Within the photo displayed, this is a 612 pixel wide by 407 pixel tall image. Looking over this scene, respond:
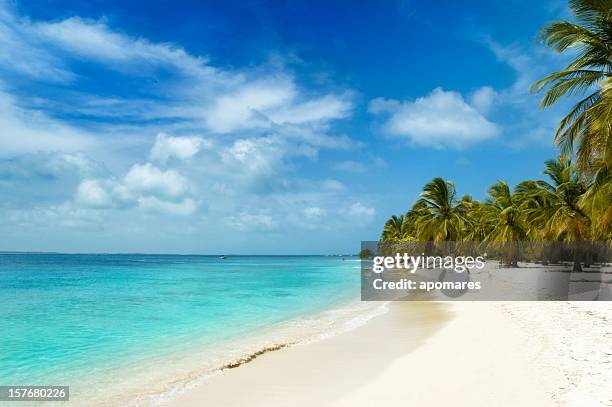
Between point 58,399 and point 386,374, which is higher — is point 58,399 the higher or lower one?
the lower one

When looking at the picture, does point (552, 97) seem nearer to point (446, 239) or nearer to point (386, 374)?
point (386, 374)

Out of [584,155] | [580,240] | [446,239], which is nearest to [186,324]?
[584,155]

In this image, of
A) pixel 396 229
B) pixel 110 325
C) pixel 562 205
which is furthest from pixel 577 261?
pixel 396 229

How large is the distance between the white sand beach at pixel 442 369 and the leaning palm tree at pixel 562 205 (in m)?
13.9

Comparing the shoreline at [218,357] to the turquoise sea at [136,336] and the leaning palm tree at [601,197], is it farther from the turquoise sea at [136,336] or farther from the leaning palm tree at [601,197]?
the leaning palm tree at [601,197]

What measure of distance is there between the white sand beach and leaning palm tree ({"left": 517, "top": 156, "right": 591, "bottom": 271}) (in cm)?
1387

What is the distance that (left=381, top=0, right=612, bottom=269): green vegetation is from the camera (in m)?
10.9

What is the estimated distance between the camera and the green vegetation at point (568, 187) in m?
10.9

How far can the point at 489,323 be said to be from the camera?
40.5ft

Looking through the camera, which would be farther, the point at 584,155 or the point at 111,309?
the point at 111,309

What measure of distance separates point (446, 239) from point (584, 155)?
18.5 meters

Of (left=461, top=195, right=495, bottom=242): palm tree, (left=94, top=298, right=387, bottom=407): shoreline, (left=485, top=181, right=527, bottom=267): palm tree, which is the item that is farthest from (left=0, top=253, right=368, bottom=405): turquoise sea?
(left=461, top=195, right=495, bottom=242): palm tree

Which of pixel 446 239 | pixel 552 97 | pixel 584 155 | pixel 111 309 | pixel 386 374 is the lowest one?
pixel 111 309

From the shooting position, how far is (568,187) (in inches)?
1008
